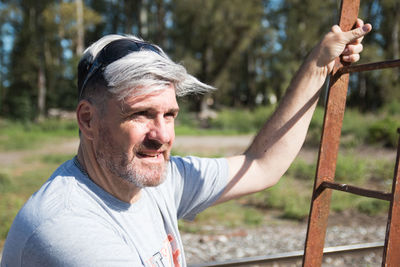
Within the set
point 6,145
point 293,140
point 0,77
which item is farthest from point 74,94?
point 293,140

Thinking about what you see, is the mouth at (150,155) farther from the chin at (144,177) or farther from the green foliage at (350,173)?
the green foliage at (350,173)

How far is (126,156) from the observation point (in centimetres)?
154

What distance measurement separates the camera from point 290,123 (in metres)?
2.03

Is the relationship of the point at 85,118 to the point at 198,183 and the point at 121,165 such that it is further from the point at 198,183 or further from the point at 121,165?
the point at 198,183

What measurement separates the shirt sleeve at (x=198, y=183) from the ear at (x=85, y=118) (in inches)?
24.0

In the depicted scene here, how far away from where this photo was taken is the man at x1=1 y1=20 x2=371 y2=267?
4.19 ft

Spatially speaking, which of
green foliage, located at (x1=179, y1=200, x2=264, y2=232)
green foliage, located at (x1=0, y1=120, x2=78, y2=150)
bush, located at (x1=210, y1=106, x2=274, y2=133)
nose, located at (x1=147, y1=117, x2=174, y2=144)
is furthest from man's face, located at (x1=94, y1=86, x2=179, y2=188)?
bush, located at (x1=210, y1=106, x2=274, y2=133)

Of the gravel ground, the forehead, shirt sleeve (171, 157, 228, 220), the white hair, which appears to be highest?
the white hair

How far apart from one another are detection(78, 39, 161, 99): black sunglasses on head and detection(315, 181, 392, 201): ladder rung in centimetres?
93

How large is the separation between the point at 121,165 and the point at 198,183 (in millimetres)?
642

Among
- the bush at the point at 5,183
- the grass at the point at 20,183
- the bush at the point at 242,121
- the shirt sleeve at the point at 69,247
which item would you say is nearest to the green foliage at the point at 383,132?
the bush at the point at 242,121

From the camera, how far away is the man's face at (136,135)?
150cm

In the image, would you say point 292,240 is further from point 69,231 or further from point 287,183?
point 69,231

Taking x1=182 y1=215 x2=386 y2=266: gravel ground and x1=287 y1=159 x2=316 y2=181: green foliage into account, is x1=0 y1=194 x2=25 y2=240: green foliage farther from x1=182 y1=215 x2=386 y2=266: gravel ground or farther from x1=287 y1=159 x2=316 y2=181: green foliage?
x1=287 y1=159 x2=316 y2=181: green foliage
